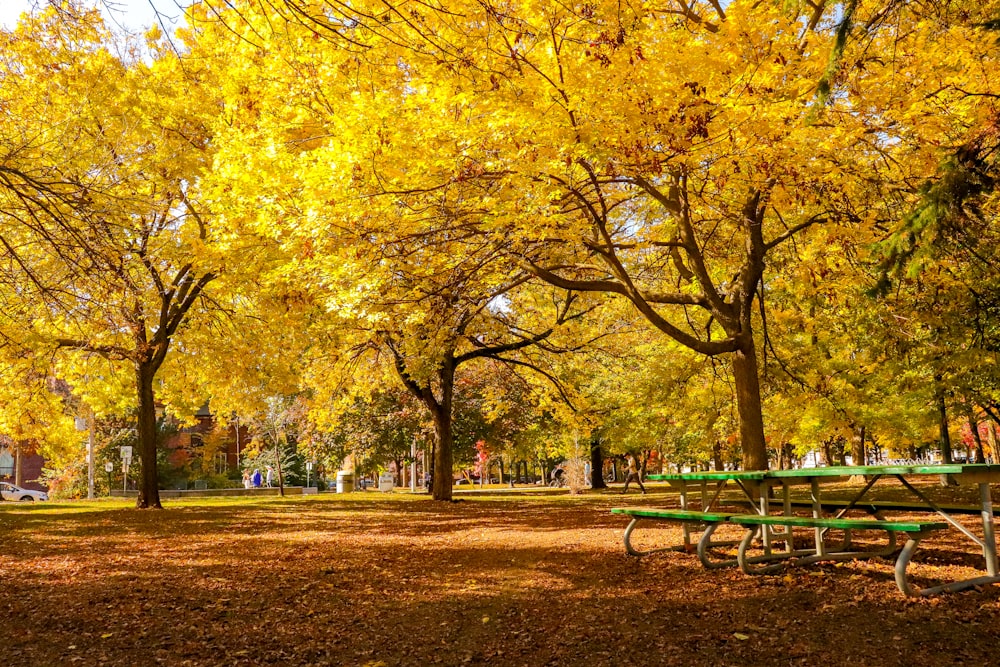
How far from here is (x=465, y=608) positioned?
579cm

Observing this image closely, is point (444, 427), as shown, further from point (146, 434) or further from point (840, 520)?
point (840, 520)

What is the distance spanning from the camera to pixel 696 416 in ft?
68.3

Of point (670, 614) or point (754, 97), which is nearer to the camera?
point (670, 614)

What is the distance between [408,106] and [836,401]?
14930 millimetres

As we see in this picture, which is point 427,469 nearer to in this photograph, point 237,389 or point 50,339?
point 237,389

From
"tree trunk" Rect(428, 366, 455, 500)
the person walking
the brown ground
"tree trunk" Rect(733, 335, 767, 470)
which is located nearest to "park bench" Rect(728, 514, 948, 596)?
the brown ground

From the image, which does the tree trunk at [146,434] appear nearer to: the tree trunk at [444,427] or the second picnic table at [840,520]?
the tree trunk at [444,427]

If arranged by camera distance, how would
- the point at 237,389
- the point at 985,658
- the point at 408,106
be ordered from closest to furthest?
the point at 985,658
the point at 408,106
the point at 237,389

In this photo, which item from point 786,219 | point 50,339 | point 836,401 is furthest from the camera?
point 836,401

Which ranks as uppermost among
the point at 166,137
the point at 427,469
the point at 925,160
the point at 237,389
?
the point at 166,137

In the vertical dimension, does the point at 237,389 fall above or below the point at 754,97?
below

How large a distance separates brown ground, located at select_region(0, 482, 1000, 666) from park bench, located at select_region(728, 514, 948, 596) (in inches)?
5.1

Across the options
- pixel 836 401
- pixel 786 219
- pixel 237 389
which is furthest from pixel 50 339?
pixel 836 401

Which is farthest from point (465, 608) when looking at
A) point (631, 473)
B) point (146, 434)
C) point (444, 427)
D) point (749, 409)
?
point (631, 473)
